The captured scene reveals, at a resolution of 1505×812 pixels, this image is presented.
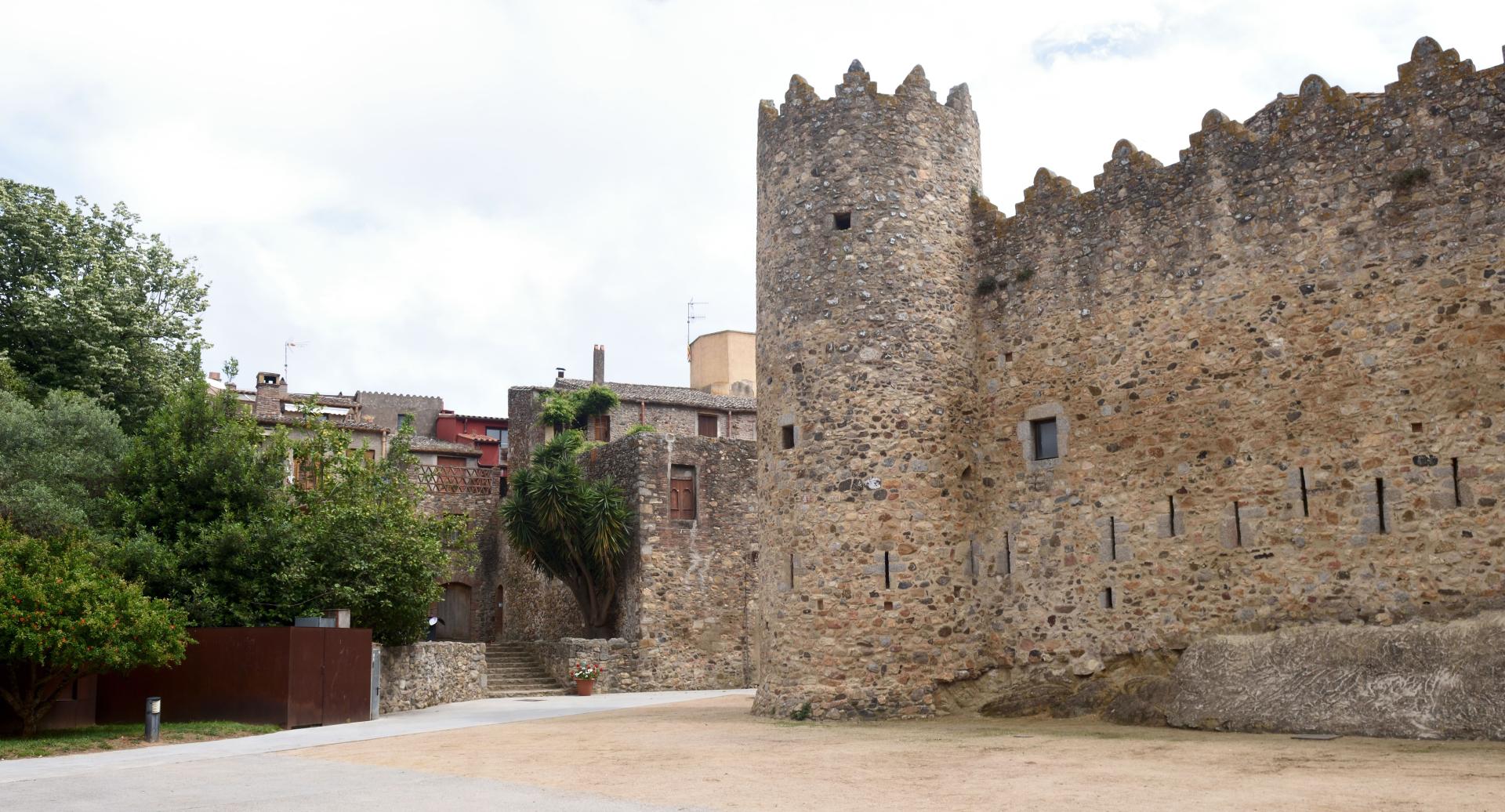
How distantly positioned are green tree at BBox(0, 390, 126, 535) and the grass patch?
2.96m

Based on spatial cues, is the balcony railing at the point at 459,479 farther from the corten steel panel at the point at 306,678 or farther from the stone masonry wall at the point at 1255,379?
the stone masonry wall at the point at 1255,379

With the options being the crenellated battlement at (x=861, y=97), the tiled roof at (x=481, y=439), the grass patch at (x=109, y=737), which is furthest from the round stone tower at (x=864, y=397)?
the tiled roof at (x=481, y=439)

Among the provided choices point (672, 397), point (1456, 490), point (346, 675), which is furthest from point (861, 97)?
point (672, 397)

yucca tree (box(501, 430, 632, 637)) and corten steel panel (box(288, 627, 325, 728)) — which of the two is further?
yucca tree (box(501, 430, 632, 637))

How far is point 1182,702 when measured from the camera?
13.6 m

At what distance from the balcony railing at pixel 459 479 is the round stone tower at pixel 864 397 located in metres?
17.1

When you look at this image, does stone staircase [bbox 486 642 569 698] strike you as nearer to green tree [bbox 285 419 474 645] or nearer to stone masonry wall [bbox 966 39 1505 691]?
green tree [bbox 285 419 474 645]

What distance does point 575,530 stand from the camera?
1087 inches

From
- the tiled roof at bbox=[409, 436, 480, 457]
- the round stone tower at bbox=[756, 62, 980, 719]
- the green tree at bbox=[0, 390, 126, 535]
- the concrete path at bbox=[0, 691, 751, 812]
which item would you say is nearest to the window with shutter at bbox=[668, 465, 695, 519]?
the round stone tower at bbox=[756, 62, 980, 719]

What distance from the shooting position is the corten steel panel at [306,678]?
16547 mm

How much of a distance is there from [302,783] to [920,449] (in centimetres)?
900

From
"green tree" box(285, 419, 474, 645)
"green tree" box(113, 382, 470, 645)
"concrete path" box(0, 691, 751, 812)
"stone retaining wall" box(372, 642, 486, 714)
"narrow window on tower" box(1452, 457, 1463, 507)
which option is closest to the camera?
"concrete path" box(0, 691, 751, 812)

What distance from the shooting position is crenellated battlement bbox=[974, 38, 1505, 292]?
13.6 metres

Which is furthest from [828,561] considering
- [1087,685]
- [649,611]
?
[649,611]
